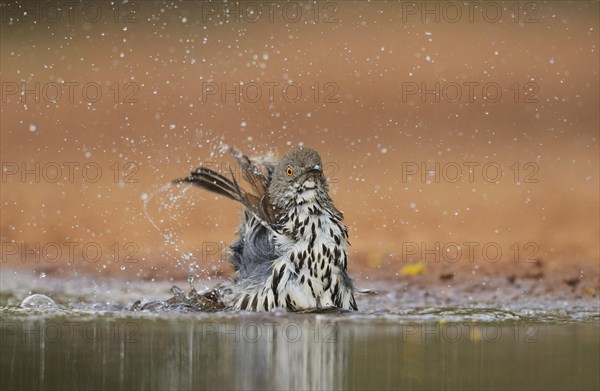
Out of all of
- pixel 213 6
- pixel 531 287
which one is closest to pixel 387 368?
pixel 531 287

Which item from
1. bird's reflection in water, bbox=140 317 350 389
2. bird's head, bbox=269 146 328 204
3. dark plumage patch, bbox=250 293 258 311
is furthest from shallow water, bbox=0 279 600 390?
bird's head, bbox=269 146 328 204

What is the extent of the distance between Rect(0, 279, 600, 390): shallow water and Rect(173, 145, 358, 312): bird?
0.62ft

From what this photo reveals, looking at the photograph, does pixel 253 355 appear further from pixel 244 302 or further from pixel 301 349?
pixel 244 302

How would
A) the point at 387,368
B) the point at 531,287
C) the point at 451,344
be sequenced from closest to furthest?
the point at 387,368 < the point at 451,344 < the point at 531,287

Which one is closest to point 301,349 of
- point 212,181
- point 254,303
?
point 254,303

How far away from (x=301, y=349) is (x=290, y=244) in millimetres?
1702

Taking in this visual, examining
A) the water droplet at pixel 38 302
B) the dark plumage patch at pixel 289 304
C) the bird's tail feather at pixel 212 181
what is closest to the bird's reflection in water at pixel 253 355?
the dark plumage patch at pixel 289 304

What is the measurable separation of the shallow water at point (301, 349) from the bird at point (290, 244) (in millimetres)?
189

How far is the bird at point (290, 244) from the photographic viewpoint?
811cm

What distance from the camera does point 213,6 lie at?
16.0 m

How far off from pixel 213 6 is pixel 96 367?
10.5 metres

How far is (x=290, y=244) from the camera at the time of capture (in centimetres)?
826

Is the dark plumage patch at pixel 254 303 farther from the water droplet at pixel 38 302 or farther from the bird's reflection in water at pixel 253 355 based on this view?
the water droplet at pixel 38 302

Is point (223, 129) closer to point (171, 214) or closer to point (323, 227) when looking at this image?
point (171, 214)
